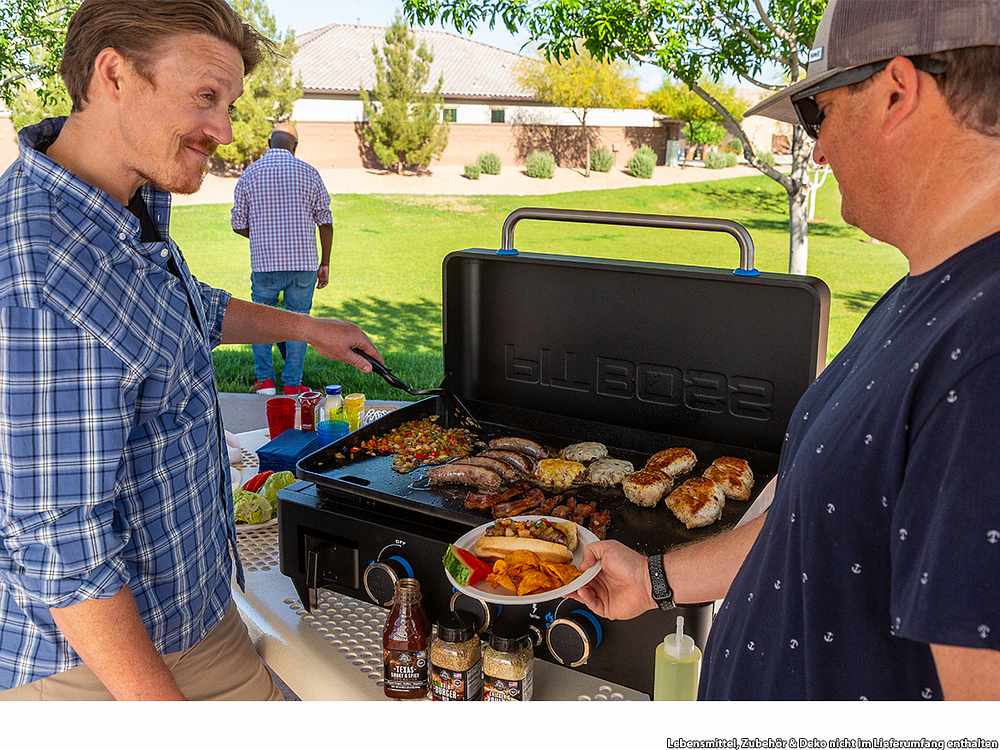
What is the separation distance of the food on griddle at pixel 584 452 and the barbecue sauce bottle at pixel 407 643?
541mm

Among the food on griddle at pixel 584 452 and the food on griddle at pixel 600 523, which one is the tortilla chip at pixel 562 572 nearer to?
the food on griddle at pixel 600 523

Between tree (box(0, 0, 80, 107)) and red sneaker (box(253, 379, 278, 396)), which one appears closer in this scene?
red sneaker (box(253, 379, 278, 396))

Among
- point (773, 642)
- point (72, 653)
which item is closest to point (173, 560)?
point (72, 653)

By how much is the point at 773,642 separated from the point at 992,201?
1.72 feet

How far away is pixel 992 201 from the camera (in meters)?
0.89

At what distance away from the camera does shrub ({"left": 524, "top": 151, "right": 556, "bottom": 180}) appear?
2372cm

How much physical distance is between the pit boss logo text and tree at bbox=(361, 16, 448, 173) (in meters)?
21.5

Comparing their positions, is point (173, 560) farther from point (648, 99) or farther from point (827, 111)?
point (648, 99)

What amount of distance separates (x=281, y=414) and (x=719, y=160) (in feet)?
83.4

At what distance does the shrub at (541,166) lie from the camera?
77.8ft

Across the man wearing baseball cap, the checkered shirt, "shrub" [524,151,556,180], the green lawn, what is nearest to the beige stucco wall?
"shrub" [524,151,556,180]

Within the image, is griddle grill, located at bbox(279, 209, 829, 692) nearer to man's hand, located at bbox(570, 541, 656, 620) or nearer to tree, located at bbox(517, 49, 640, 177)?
man's hand, located at bbox(570, 541, 656, 620)

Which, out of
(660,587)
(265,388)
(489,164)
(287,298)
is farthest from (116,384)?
(489,164)

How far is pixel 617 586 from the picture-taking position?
4.69 ft
